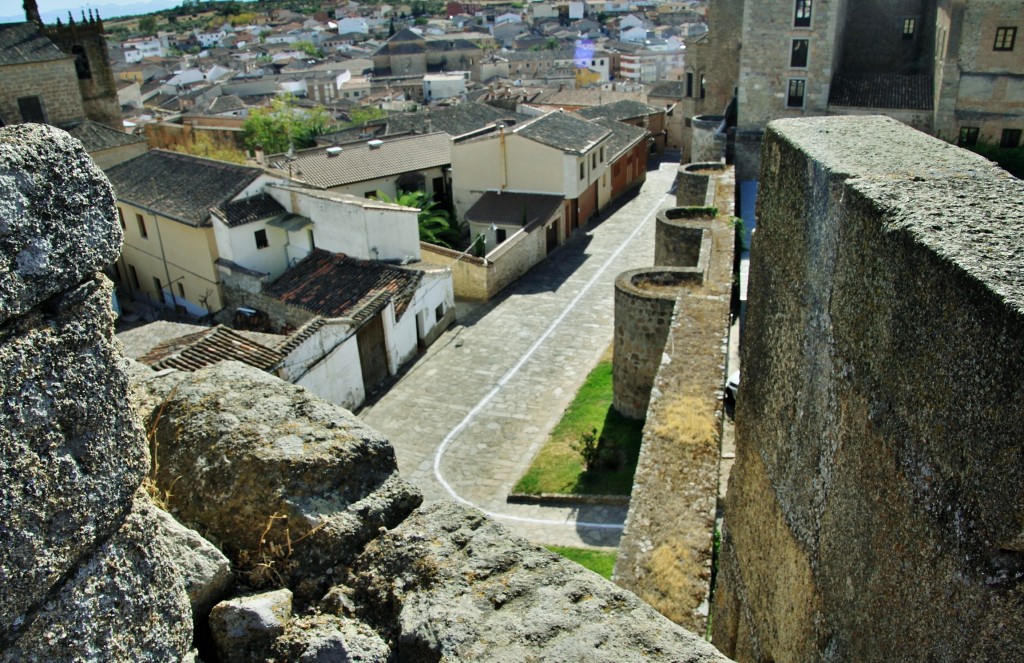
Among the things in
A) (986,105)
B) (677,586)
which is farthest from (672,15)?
(677,586)

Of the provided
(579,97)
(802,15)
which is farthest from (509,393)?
(579,97)

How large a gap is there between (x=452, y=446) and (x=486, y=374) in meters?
3.25

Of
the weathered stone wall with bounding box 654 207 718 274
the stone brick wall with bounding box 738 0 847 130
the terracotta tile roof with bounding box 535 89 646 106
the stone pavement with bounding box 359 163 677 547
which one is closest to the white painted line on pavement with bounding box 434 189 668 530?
the stone pavement with bounding box 359 163 677 547

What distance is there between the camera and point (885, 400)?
350 cm

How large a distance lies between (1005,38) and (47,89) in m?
33.6

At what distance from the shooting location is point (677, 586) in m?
7.49

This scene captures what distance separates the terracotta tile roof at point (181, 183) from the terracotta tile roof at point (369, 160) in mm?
2603

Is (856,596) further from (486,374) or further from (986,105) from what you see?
(986,105)

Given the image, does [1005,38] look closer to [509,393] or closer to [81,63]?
[509,393]

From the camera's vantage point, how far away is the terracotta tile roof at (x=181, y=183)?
22.1 meters

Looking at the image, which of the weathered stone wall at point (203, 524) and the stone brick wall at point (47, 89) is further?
the stone brick wall at point (47, 89)

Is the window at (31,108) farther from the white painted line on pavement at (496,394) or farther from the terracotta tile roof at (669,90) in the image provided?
the terracotta tile roof at (669,90)

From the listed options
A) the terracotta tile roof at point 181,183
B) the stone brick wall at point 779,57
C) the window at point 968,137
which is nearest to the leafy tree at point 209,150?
the terracotta tile roof at point 181,183

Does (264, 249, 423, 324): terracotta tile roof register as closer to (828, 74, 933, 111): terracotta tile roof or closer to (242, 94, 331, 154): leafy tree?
(828, 74, 933, 111): terracotta tile roof
